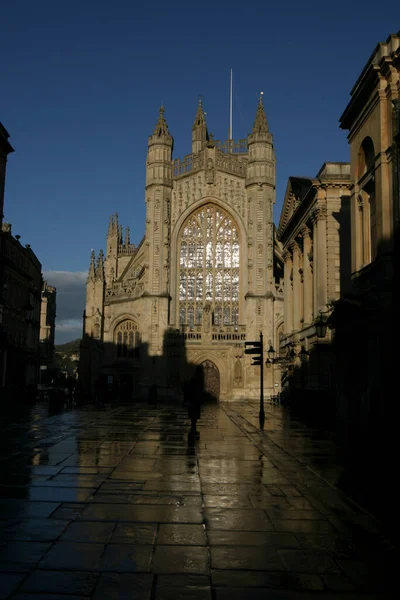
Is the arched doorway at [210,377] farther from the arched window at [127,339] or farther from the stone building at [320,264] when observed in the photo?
the stone building at [320,264]

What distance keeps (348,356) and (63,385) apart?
29.1 m

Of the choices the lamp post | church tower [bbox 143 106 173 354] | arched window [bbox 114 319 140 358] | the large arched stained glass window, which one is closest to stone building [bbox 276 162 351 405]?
the lamp post

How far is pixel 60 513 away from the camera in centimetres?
713

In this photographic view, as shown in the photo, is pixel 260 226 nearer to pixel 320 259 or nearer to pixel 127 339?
pixel 127 339

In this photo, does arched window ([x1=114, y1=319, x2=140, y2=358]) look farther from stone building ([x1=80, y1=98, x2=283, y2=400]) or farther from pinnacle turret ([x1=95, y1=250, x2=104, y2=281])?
pinnacle turret ([x1=95, y1=250, x2=104, y2=281])

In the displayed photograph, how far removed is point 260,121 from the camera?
1917 inches

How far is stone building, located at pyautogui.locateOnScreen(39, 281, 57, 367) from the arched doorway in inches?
1722

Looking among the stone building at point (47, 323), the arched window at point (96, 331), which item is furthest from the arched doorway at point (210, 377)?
the stone building at point (47, 323)

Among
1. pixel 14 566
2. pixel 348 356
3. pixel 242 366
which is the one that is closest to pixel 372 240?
pixel 348 356

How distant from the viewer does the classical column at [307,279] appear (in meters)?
30.2

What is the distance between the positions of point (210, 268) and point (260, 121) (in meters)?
12.5

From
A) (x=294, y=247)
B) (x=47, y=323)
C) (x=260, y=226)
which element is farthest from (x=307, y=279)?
(x=47, y=323)

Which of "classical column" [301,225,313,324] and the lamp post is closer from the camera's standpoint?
the lamp post

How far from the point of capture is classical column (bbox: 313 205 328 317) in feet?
88.0
